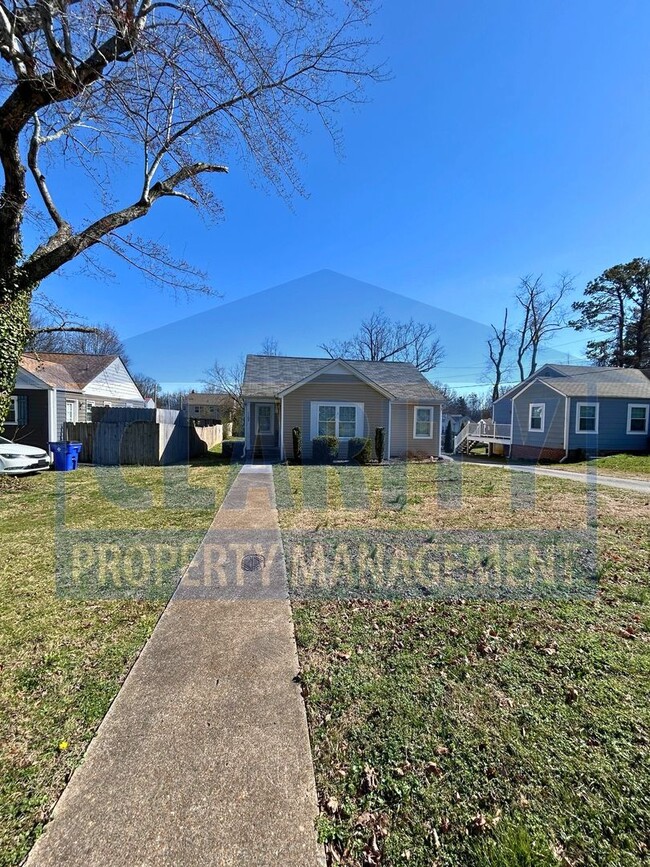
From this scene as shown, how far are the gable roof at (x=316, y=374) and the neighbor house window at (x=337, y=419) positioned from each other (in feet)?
4.29

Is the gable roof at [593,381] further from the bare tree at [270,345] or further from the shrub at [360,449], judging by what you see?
the bare tree at [270,345]

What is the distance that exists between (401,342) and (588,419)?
21283 mm

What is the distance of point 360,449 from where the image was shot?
47.6 ft

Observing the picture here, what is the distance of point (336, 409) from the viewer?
15016 mm

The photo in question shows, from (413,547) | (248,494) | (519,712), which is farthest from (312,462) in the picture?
(519,712)

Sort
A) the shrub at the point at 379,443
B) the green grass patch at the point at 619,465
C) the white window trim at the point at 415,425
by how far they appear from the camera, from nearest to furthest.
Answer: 1. the green grass patch at the point at 619,465
2. the shrub at the point at 379,443
3. the white window trim at the point at 415,425

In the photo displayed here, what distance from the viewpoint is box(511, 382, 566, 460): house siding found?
1716 cm

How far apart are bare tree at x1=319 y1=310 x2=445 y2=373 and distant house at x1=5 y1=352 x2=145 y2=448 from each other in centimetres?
2050

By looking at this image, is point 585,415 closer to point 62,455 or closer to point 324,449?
point 324,449

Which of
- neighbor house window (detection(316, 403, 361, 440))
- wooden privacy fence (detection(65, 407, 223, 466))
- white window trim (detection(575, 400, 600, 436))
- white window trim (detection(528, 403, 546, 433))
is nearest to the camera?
wooden privacy fence (detection(65, 407, 223, 466))

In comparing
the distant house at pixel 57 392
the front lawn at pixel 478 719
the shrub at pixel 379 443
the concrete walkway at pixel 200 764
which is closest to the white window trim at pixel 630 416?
the shrub at pixel 379 443

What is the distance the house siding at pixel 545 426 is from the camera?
675 inches

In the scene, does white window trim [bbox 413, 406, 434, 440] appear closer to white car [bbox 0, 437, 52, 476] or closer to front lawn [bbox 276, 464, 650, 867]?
front lawn [bbox 276, 464, 650, 867]

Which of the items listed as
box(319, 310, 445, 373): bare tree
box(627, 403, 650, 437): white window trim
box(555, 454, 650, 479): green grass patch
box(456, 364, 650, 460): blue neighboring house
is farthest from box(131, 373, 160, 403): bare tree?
box(627, 403, 650, 437): white window trim
